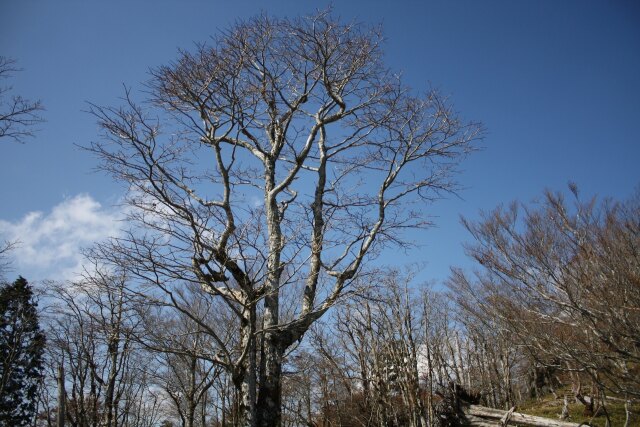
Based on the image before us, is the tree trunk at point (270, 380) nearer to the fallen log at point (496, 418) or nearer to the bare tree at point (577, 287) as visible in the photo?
the bare tree at point (577, 287)

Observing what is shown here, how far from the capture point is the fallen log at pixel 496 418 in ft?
31.6

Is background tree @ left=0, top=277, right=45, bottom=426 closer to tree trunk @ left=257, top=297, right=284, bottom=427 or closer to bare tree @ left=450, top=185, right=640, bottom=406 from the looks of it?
tree trunk @ left=257, top=297, right=284, bottom=427

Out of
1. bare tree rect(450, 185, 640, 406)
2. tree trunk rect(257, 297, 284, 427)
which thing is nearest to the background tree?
tree trunk rect(257, 297, 284, 427)

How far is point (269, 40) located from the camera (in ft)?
19.4

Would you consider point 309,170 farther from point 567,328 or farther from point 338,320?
point 567,328

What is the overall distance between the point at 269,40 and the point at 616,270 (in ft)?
21.2

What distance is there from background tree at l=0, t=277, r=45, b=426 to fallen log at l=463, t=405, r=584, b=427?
1485 cm

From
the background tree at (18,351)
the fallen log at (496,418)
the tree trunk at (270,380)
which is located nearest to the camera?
the tree trunk at (270,380)

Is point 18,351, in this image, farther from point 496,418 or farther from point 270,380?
point 496,418

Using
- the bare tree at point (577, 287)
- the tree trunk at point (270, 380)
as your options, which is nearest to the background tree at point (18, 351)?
the tree trunk at point (270, 380)

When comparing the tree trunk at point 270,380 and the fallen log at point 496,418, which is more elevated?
the tree trunk at point 270,380

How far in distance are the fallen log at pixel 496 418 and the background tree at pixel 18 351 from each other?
585 inches

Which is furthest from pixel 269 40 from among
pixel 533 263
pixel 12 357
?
pixel 12 357

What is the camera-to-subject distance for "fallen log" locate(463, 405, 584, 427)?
9.62 m
